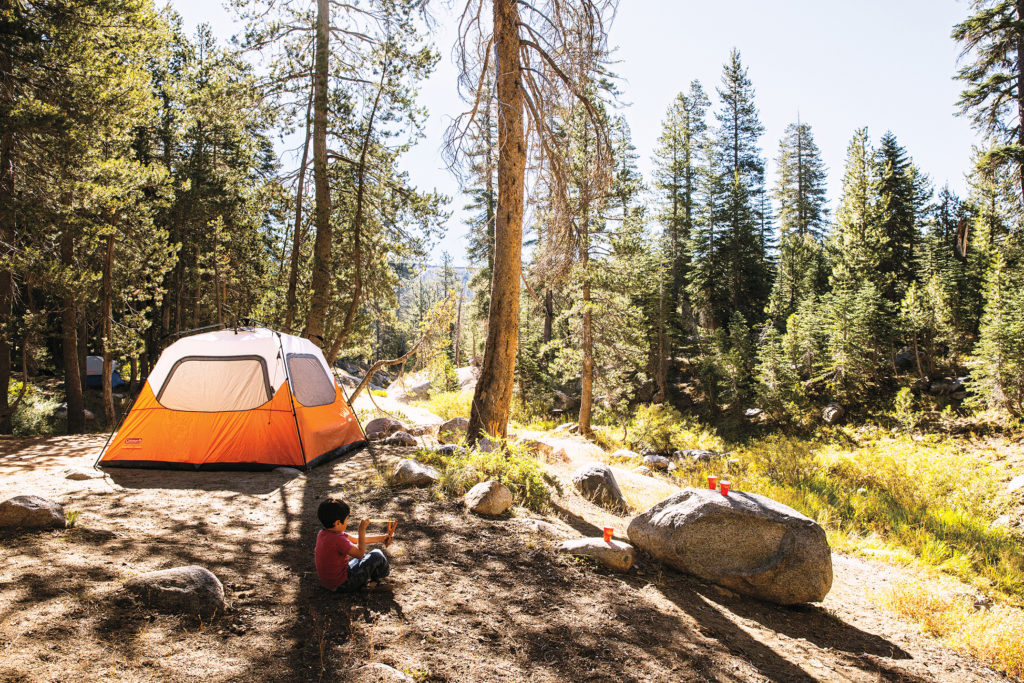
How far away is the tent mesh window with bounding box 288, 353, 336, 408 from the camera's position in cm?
793

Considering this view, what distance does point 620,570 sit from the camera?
4.61m

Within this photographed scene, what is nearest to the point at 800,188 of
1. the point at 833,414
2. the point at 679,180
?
the point at 679,180

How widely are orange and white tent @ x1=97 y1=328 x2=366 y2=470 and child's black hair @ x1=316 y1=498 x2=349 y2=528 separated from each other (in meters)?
3.87

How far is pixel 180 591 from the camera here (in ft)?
10.8

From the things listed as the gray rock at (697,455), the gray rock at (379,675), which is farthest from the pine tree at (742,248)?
the gray rock at (379,675)

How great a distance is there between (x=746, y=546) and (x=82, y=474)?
25.2 ft

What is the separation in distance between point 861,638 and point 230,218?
56.5 feet

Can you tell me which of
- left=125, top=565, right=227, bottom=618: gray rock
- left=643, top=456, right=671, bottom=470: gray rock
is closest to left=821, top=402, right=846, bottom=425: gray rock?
left=643, top=456, right=671, bottom=470: gray rock

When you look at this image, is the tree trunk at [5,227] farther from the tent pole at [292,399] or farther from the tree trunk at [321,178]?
the tent pole at [292,399]

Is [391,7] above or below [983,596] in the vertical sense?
above

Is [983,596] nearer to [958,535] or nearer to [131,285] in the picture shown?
[958,535]

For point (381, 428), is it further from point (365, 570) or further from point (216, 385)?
point (365, 570)

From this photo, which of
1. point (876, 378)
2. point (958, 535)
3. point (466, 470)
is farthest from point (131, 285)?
point (876, 378)

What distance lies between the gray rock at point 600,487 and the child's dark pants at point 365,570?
3.87 meters
